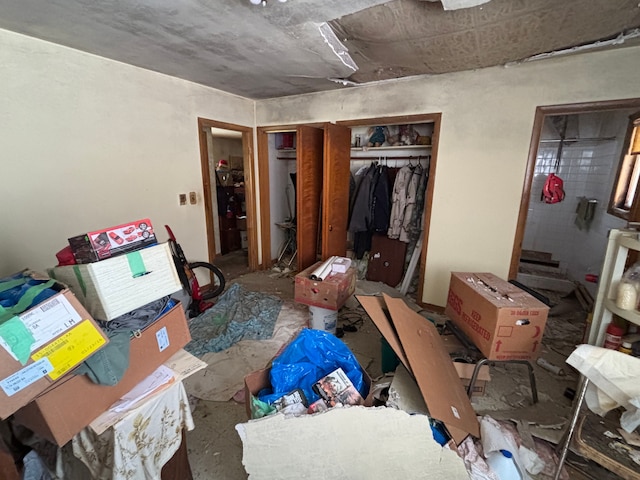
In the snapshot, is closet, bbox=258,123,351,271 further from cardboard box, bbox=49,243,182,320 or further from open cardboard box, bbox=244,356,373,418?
cardboard box, bbox=49,243,182,320

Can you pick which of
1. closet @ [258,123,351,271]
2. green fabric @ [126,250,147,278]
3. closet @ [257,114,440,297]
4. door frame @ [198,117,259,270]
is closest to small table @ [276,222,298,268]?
closet @ [257,114,440,297]

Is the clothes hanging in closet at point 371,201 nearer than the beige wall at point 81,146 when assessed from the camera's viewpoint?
No

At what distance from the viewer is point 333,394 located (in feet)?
4.35

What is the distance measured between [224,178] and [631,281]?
17.5 feet

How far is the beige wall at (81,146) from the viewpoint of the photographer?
75.1 inches

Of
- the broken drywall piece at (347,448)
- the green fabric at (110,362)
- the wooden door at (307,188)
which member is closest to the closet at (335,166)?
the wooden door at (307,188)

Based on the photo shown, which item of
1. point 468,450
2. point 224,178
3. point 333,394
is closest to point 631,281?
point 468,450

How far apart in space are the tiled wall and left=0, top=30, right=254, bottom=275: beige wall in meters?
4.45

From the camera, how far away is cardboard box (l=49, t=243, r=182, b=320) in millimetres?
938

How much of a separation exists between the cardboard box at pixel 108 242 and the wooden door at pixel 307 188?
2.14 m

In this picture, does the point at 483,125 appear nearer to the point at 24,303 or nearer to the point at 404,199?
the point at 404,199

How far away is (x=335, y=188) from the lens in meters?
3.12

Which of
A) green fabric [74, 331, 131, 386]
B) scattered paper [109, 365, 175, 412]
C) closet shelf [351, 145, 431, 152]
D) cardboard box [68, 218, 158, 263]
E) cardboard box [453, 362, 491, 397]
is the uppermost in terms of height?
closet shelf [351, 145, 431, 152]

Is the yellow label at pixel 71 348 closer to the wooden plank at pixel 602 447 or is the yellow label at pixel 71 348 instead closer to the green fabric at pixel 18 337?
the green fabric at pixel 18 337
